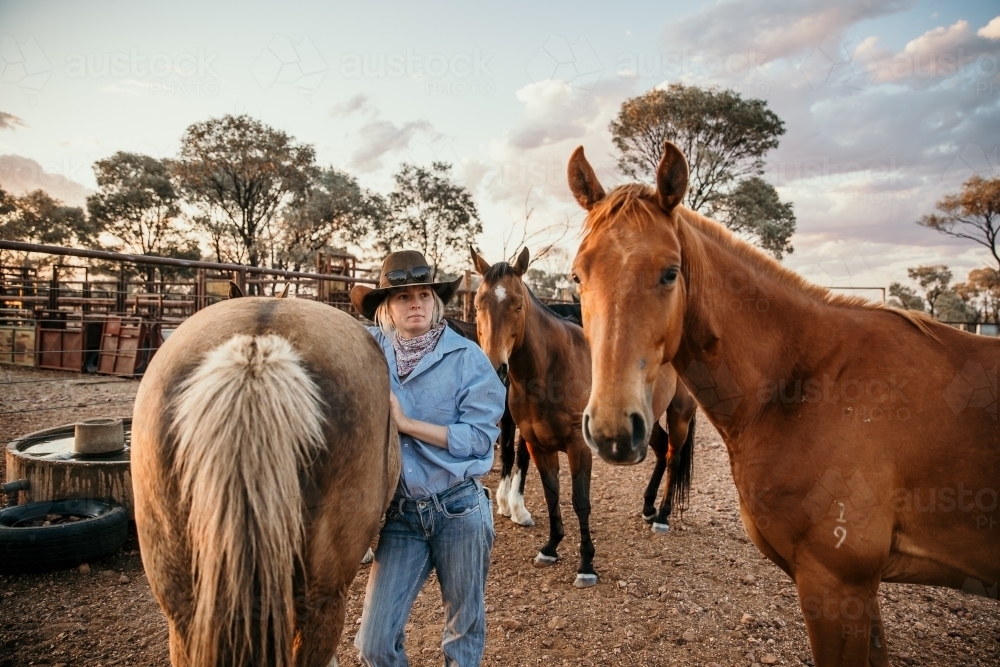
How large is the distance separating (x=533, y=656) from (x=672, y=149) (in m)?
2.89

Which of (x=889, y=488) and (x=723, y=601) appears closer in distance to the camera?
(x=889, y=488)

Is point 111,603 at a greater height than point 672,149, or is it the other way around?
point 672,149

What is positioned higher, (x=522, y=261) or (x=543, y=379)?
(x=522, y=261)

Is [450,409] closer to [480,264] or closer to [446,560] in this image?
[446,560]

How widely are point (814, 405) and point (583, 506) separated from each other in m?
2.59

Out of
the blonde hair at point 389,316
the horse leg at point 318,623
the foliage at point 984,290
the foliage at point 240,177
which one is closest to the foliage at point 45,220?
the foliage at point 240,177

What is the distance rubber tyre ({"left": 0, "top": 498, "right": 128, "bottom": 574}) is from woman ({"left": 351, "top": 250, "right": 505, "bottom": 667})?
2753mm

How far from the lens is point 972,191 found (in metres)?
24.9

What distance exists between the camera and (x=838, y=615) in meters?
1.85

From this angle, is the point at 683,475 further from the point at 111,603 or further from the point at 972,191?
the point at 972,191

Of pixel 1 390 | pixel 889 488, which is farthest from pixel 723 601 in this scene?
pixel 1 390

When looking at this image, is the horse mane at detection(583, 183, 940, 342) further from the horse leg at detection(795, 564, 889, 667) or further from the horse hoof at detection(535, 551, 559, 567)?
the horse hoof at detection(535, 551, 559, 567)

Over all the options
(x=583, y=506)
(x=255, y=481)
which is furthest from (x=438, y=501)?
(x=583, y=506)

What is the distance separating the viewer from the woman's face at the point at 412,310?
2270 millimetres
